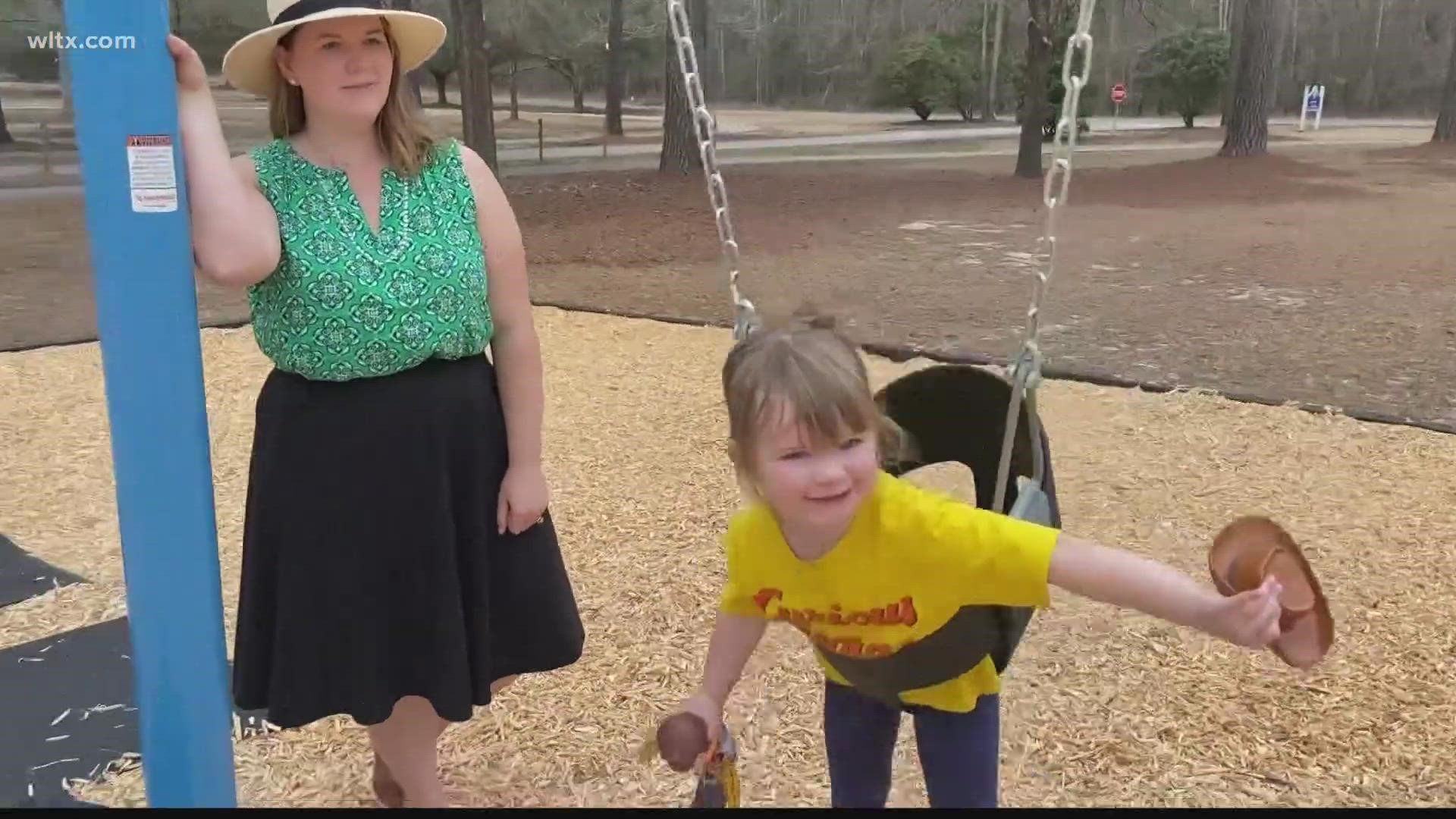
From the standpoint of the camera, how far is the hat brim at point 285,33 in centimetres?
168

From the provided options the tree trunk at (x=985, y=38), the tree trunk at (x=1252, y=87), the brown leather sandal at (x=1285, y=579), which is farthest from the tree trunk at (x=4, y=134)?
the tree trunk at (x=985, y=38)

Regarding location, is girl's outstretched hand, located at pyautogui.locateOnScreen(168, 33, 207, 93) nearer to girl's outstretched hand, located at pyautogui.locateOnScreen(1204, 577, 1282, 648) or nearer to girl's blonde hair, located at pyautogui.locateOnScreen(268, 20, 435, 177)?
girl's blonde hair, located at pyautogui.locateOnScreen(268, 20, 435, 177)

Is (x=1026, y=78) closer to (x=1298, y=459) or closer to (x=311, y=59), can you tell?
(x=1298, y=459)

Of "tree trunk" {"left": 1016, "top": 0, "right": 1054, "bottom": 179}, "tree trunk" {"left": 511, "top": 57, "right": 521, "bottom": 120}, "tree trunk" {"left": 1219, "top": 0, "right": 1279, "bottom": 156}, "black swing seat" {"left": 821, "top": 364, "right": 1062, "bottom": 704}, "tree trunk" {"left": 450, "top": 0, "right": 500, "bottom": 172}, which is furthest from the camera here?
"tree trunk" {"left": 511, "top": 57, "right": 521, "bottom": 120}

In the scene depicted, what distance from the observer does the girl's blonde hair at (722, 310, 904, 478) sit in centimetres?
148

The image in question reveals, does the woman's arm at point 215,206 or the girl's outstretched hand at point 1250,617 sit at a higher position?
the woman's arm at point 215,206

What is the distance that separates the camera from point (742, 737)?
8.89 feet

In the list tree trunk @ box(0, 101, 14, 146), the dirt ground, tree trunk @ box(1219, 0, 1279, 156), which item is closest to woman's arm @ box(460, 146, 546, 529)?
the dirt ground

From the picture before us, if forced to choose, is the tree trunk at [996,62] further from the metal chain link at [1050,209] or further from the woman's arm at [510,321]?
the woman's arm at [510,321]

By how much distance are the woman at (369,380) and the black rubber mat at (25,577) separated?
193cm

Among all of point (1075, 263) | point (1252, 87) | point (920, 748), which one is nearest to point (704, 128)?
point (920, 748)

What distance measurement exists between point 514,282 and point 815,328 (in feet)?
1.74

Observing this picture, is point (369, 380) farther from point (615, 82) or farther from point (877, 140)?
point (877, 140)

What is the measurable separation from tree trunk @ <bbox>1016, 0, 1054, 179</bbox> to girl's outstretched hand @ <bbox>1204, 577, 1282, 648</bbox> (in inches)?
553
